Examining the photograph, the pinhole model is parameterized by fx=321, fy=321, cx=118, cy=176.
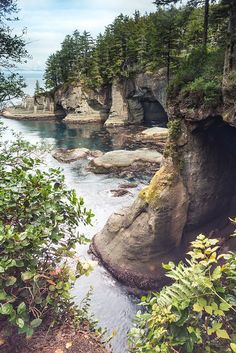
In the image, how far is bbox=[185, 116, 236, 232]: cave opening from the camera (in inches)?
601

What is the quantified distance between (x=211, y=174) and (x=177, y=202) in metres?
2.30

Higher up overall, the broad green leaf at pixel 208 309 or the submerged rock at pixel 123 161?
the broad green leaf at pixel 208 309

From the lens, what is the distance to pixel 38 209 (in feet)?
17.7

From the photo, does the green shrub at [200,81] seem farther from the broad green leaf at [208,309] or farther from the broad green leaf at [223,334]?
the broad green leaf at [223,334]

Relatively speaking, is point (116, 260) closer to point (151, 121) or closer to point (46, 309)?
point (46, 309)

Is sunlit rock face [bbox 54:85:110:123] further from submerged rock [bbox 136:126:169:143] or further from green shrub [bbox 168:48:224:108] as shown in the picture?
green shrub [bbox 168:48:224:108]

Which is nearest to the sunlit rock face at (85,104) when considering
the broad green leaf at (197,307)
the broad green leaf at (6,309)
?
the broad green leaf at (6,309)

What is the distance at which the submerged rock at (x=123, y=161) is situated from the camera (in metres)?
33.1

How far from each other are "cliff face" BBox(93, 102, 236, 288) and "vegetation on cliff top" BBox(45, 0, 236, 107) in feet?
6.20

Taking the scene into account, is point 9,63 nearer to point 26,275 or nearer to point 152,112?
point 26,275

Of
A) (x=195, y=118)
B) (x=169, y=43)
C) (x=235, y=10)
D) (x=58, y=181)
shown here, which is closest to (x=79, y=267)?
(x=58, y=181)

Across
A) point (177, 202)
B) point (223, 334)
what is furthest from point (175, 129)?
point (223, 334)

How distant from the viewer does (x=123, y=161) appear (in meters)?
33.6

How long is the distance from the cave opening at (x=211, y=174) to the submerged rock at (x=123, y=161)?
16302 mm
